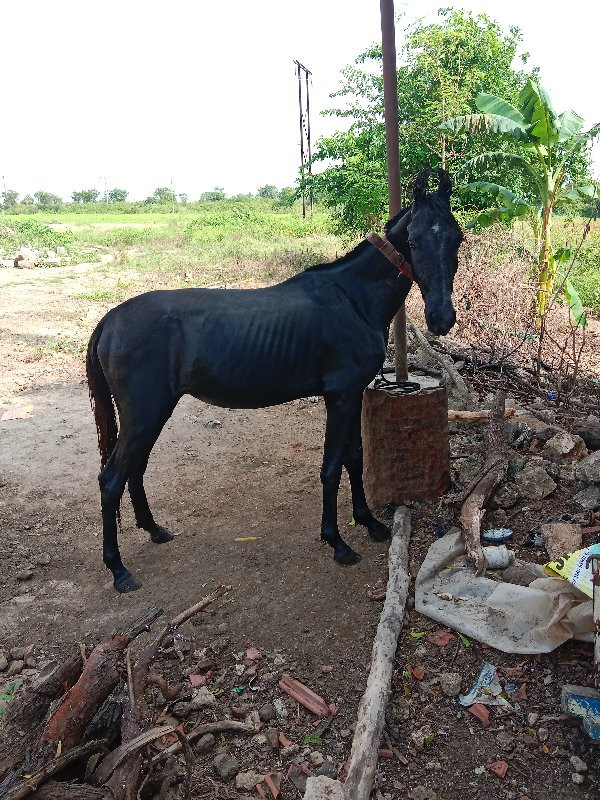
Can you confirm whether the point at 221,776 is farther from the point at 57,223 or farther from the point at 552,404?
the point at 57,223

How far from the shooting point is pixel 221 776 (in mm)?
2463

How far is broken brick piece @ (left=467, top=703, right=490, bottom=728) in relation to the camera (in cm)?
260

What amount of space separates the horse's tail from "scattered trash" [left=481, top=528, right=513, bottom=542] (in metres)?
2.45

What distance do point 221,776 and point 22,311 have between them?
12.1m

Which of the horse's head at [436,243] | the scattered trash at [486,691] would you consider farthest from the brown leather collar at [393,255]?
the scattered trash at [486,691]

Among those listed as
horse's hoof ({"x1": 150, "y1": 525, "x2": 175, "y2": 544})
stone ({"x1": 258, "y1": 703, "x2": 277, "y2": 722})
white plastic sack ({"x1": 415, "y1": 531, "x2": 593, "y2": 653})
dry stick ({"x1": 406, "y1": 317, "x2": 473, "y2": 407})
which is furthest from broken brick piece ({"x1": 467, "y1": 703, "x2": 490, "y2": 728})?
dry stick ({"x1": 406, "y1": 317, "x2": 473, "y2": 407})

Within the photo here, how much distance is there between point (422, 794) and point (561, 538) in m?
1.73

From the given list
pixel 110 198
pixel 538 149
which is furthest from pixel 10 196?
pixel 538 149

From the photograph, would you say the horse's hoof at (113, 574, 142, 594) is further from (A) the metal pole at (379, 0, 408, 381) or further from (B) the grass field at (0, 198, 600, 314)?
(B) the grass field at (0, 198, 600, 314)

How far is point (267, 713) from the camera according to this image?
2.76 m

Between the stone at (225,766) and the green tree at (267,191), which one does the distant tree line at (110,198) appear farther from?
the stone at (225,766)

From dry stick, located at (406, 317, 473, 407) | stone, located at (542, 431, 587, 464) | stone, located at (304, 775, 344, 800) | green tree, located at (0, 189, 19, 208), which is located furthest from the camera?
green tree, located at (0, 189, 19, 208)

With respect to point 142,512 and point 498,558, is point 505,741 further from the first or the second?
point 142,512

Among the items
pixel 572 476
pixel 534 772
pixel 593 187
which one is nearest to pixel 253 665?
pixel 534 772
